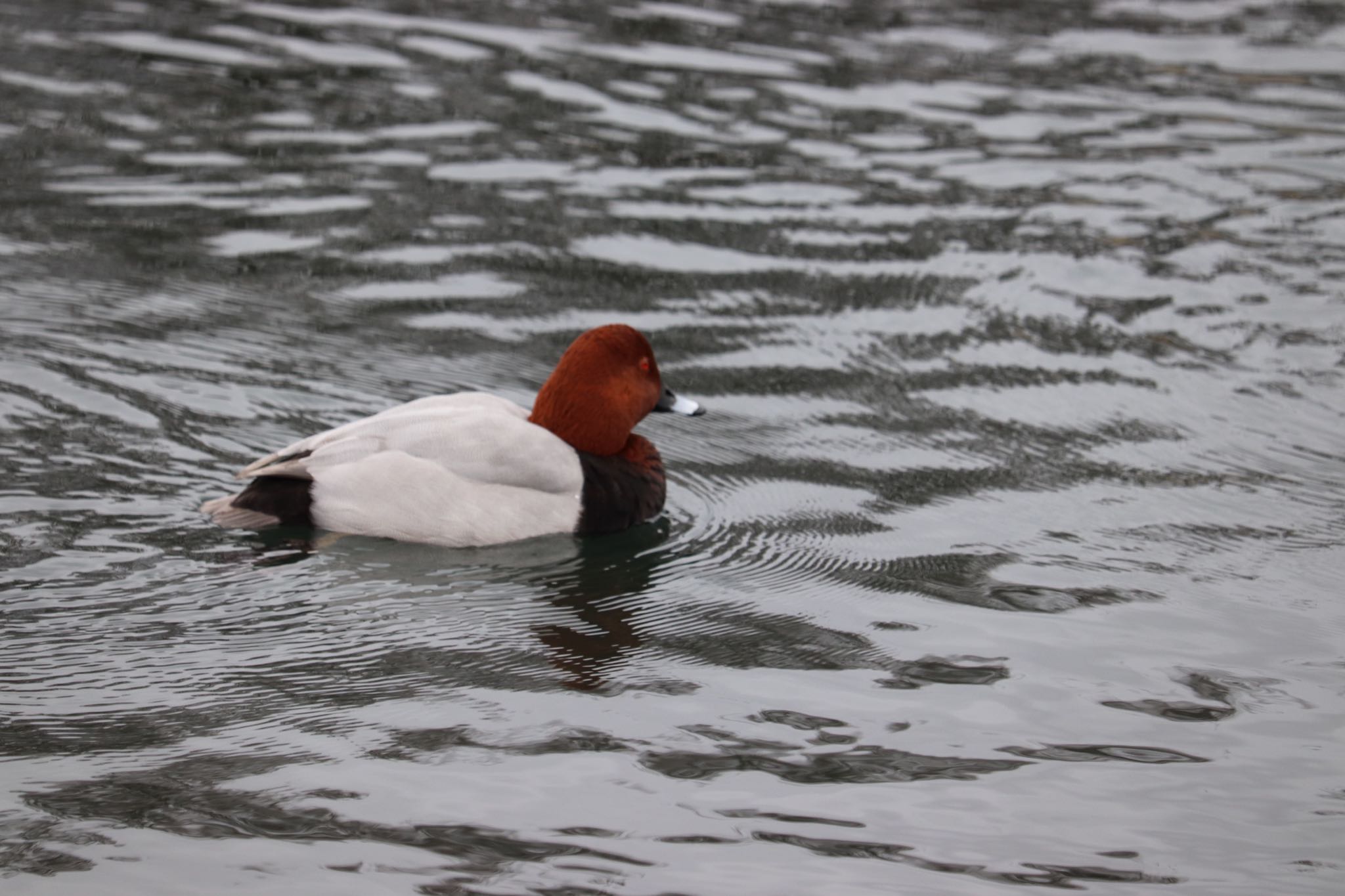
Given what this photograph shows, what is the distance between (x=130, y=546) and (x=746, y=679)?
228 centimetres

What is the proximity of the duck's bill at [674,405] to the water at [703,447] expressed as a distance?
38cm

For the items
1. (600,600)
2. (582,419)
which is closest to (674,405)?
(582,419)

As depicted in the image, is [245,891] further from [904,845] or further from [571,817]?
[904,845]

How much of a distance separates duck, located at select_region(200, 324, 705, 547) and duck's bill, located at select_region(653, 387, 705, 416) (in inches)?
6.9

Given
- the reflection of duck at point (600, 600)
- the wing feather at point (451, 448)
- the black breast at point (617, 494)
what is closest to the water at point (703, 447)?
the reflection of duck at point (600, 600)

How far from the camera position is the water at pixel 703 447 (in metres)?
4.57

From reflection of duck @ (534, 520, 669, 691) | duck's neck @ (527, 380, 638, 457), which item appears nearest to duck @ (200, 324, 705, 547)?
duck's neck @ (527, 380, 638, 457)

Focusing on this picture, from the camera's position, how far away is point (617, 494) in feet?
21.9

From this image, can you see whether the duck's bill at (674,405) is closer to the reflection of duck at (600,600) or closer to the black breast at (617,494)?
the black breast at (617,494)

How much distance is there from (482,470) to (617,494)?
53 cm

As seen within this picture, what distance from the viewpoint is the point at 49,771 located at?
459cm

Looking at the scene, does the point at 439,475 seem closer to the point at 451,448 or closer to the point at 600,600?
the point at 451,448

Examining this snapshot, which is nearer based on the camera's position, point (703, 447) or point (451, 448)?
point (451, 448)

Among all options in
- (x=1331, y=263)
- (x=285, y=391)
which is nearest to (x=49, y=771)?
(x=285, y=391)
